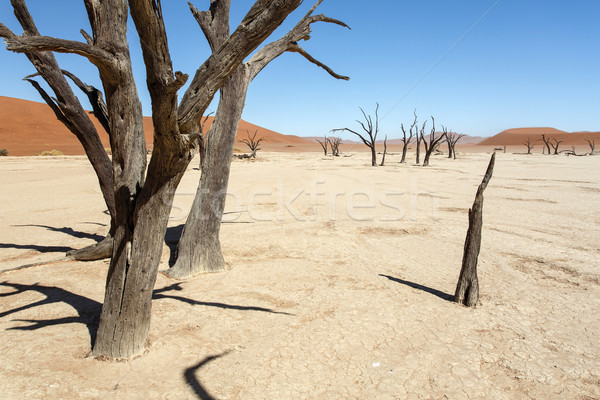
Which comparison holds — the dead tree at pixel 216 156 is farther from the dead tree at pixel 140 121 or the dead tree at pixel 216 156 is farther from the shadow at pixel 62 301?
the dead tree at pixel 140 121

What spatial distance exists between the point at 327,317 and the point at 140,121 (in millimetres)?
2098

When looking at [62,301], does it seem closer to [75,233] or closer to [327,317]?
[327,317]

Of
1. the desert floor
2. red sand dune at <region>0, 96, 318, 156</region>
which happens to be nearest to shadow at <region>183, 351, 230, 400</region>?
the desert floor

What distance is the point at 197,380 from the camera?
2244 mm

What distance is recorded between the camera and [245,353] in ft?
8.40

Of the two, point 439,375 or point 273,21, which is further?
point 439,375

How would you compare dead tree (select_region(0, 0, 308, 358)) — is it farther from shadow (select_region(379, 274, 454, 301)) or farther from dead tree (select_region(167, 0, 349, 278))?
shadow (select_region(379, 274, 454, 301))

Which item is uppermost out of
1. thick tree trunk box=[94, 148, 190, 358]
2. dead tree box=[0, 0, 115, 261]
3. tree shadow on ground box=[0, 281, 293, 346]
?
dead tree box=[0, 0, 115, 261]

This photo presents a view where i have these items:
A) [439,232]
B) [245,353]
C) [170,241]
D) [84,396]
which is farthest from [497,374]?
[170,241]

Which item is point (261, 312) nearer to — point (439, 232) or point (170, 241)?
point (170, 241)

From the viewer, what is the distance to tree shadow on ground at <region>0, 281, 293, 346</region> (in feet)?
9.30

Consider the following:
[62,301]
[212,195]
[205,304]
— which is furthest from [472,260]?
[62,301]

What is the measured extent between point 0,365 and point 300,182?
31.9ft

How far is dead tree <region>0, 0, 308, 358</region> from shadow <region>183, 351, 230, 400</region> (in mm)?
425
